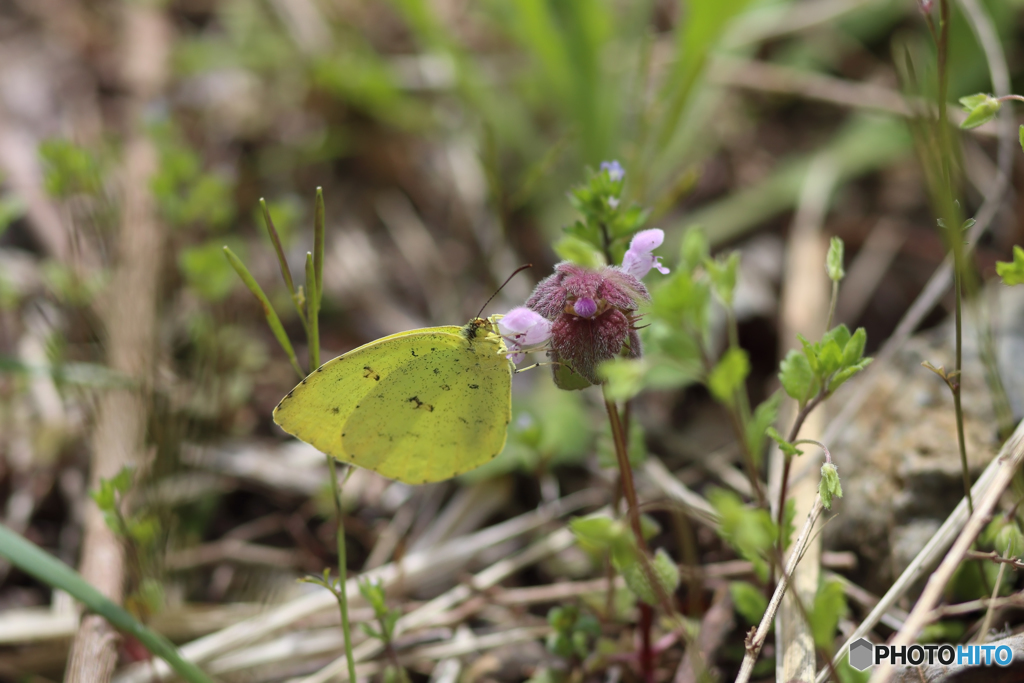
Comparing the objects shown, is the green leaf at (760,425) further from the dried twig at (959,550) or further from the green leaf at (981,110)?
the green leaf at (981,110)

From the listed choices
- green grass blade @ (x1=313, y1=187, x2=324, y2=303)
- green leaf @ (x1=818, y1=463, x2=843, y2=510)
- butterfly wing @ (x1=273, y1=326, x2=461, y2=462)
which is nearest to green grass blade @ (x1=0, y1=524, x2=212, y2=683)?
butterfly wing @ (x1=273, y1=326, x2=461, y2=462)

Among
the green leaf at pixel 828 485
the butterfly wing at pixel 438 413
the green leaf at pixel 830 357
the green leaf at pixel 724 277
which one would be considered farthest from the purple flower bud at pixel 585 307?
the green leaf at pixel 828 485

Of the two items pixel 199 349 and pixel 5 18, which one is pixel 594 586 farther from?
pixel 5 18

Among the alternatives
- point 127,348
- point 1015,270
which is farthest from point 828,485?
point 127,348

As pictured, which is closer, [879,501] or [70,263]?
[879,501]

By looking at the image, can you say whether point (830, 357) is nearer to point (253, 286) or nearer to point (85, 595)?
point (253, 286)

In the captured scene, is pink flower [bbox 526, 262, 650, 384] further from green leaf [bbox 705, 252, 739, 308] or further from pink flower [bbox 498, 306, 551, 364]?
green leaf [bbox 705, 252, 739, 308]

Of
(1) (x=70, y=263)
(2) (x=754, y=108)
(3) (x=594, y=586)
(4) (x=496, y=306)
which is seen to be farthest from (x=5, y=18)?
(3) (x=594, y=586)

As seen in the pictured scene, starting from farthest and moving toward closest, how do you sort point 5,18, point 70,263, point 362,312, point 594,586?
1. point 5,18
2. point 362,312
3. point 70,263
4. point 594,586
